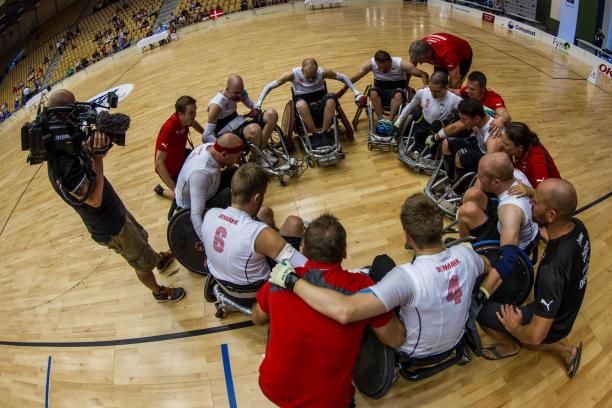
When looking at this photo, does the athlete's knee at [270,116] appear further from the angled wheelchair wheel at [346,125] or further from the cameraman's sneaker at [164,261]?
the cameraman's sneaker at [164,261]

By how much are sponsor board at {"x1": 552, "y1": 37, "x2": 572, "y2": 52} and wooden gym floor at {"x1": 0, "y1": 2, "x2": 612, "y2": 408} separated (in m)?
0.28

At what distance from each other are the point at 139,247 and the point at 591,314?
12.2 feet

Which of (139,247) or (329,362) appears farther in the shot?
(139,247)

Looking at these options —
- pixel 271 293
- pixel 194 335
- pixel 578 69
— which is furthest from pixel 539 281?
pixel 578 69

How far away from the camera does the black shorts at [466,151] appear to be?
396cm

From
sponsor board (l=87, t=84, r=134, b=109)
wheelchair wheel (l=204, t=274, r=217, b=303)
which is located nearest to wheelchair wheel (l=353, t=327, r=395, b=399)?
wheelchair wheel (l=204, t=274, r=217, b=303)

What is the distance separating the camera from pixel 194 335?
3.50m

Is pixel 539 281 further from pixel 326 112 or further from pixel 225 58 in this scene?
pixel 225 58

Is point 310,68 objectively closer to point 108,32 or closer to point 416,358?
point 416,358

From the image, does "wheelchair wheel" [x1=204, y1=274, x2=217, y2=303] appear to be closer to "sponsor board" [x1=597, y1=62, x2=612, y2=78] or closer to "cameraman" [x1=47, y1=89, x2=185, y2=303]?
"cameraman" [x1=47, y1=89, x2=185, y2=303]

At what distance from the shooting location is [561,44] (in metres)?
9.05

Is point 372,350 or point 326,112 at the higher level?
point 326,112

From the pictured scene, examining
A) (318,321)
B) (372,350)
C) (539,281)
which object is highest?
(318,321)

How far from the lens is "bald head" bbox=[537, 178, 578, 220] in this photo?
2332 mm
